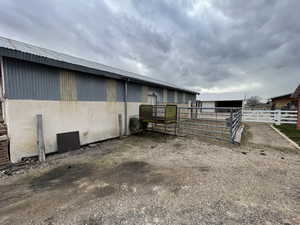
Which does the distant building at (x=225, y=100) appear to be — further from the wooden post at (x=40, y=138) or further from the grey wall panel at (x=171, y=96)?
the wooden post at (x=40, y=138)

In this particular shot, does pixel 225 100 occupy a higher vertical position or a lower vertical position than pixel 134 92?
higher

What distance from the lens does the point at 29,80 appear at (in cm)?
427

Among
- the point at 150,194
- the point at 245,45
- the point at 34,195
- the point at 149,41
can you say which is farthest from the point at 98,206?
the point at 245,45

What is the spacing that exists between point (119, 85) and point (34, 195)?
19.0ft

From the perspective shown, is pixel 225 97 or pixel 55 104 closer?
pixel 55 104

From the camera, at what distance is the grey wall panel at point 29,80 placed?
12.8 feet

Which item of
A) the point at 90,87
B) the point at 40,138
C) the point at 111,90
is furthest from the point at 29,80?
the point at 111,90

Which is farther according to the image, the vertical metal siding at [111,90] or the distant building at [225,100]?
the distant building at [225,100]

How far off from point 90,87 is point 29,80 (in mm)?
2135

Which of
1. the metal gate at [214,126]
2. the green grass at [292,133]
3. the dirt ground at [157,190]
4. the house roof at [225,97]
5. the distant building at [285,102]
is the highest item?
the house roof at [225,97]

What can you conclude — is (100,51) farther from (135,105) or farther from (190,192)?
(190,192)

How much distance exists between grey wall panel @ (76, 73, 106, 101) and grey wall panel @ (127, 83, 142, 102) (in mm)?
1704

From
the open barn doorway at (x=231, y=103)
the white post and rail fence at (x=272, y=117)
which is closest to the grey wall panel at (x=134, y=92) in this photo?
the white post and rail fence at (x=272, y=117)

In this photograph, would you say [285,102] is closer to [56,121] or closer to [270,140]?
[270,140]
